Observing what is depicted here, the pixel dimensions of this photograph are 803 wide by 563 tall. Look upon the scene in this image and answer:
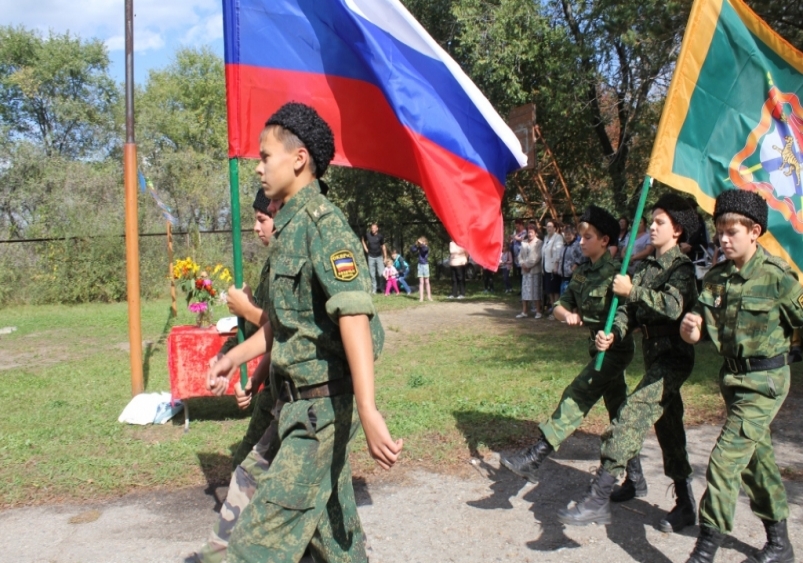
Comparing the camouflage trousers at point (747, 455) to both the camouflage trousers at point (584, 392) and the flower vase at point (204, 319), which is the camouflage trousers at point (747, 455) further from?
the flower vase at point (204, 319)

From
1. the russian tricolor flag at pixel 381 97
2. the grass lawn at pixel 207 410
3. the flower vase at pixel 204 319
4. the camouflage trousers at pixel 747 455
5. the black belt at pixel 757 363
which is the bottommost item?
the grass lawn at pixel 207 410

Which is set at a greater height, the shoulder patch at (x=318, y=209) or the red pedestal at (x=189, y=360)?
the shoulder patch at (x=318, y=209)

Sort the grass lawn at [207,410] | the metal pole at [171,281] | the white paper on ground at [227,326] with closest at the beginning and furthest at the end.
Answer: the grass lawn at [207,410]
the white paper on ground at [227,326]
the metal pole at [171,281]

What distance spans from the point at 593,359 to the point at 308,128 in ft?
8.96

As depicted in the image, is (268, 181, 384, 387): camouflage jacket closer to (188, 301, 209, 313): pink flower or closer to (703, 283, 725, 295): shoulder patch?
(703, 283, 725, 295): shoulder patch

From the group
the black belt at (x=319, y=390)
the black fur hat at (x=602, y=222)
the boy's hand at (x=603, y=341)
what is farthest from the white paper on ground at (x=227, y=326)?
the black belt at (x=319, y=390)

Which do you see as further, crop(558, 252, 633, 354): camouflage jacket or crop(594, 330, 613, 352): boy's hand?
crop(558, 252, 633, 354): camouflage jacket

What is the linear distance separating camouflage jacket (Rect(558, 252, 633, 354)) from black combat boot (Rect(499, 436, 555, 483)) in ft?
2.38

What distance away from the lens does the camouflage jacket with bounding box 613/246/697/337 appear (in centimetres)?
414

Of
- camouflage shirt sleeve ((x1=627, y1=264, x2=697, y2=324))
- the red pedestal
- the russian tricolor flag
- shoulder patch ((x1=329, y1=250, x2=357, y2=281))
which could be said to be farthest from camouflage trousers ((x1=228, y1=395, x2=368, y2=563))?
the red pedestal

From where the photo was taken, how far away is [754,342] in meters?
3.70

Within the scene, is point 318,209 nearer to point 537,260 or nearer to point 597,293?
point 597,293

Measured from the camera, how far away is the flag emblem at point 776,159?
455 centimetres

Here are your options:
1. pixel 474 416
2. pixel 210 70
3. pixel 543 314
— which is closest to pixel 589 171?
pixel 543 314
